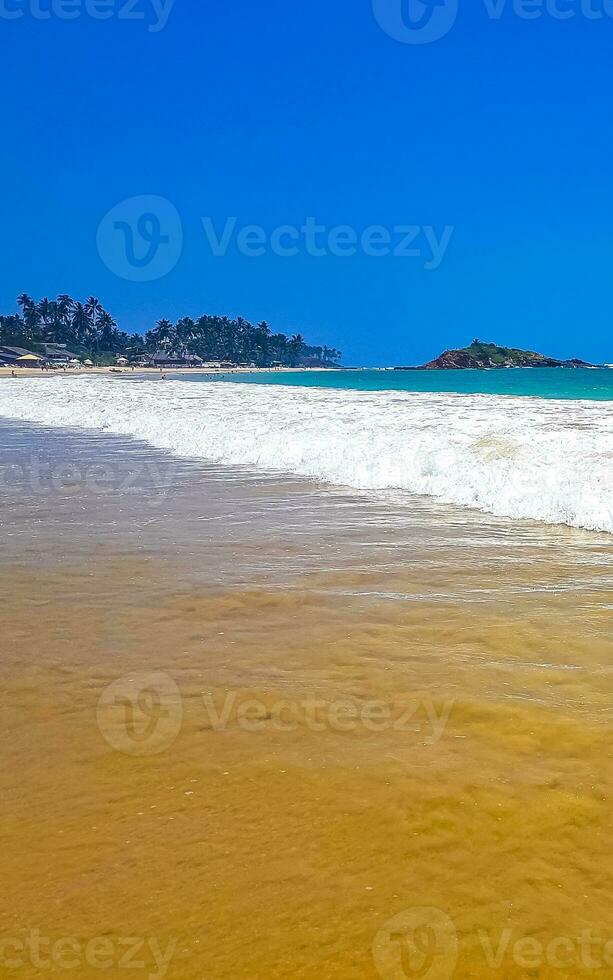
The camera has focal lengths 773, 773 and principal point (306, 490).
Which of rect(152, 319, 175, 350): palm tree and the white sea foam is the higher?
rect(152, 319, 175, 350): palm tree

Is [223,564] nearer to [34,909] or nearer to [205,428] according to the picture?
[34,909]

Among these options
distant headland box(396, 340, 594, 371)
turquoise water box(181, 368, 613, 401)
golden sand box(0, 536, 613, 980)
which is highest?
distant headland box(396, 340, 594, 371)

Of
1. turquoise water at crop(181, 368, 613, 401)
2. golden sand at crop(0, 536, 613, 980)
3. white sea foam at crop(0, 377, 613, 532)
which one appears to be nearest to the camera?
golden sand at crop(0, 536, 613, 980)

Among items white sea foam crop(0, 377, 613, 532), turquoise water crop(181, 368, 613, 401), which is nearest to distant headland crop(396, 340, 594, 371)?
turquoise water crop(181, 368, 613, 401)

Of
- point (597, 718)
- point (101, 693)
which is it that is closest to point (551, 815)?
point (597, 718)

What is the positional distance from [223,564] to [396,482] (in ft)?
15.3

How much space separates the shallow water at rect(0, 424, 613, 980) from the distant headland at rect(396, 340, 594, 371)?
136 metres

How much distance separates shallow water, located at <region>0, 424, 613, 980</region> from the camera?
6.80ft

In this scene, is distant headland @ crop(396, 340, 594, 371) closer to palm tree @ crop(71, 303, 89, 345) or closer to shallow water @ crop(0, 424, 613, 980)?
palm tree @ crop(71, 303, 89, 345)

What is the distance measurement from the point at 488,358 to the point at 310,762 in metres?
139

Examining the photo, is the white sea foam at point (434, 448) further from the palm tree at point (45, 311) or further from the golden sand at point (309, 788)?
the palm tree at point (45, 311)

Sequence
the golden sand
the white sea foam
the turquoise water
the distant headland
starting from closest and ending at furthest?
1. the golden sand
2. the white sea foam
3. the turquoise water
4. the distant headland

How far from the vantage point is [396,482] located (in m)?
10.1

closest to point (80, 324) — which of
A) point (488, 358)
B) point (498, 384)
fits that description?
point (488, 358)
